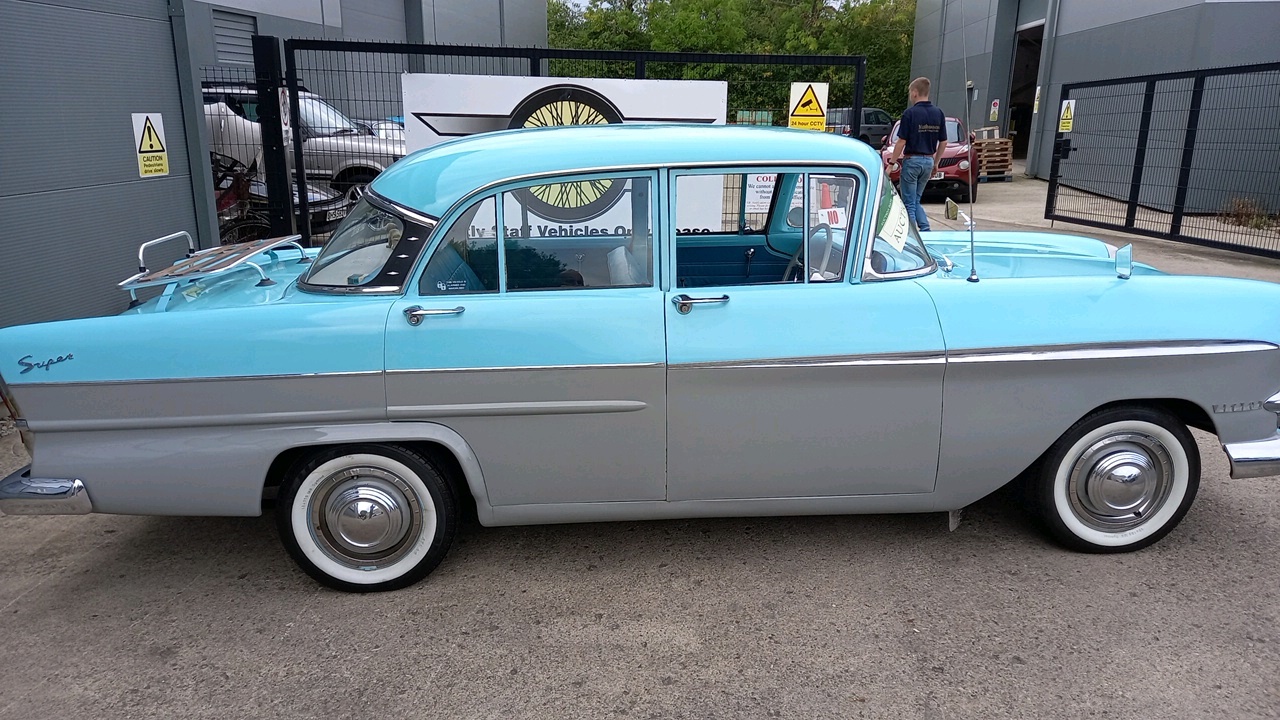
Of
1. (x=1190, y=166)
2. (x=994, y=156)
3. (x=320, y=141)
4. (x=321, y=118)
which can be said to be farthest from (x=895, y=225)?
(x=994, y=156)

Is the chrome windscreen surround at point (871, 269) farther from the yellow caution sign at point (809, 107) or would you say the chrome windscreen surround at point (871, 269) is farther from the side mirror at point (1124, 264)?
the yellow caution sign at point (809, 107)

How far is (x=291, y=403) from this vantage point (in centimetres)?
321

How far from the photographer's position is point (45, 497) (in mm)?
3148

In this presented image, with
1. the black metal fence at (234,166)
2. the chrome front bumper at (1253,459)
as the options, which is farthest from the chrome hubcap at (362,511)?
the black metal fence at (234,166)

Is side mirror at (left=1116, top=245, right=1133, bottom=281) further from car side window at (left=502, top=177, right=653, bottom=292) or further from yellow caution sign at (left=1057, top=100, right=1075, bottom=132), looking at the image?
yellow caution sign at (left=1057, top=100, right=1075, bottom=132)

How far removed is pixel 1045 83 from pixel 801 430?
65.3 feet

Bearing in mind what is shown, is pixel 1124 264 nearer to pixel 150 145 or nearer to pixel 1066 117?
pixel 150 145

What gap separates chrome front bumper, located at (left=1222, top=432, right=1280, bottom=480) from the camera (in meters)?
3.47

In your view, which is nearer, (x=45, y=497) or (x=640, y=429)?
(x=45, y=497)

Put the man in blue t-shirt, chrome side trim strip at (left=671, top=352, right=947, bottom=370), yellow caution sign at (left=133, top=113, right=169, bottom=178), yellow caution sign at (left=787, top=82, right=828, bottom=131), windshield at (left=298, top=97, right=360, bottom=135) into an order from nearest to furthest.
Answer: chrome side trim strip at (left=671, top=352, right=947, bottom=370) → yellow caution sign at (left=133, top=113, right=169, bottom=178) → yellow caution sign at (left=787, top=82, right=828, bottom=131) → windshield at (left=298, top=97, right=360, bottom=135) → the man in blue t-shirt

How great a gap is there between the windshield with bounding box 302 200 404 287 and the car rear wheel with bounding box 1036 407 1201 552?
2741mm

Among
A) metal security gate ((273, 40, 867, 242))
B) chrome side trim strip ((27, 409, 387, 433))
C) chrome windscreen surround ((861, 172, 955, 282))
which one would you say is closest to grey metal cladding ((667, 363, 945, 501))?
chrome windscreen surround ((861, 172, 955, 282))

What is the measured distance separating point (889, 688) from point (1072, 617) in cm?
85

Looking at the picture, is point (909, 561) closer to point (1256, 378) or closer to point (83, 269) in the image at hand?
point (1256, 378)
